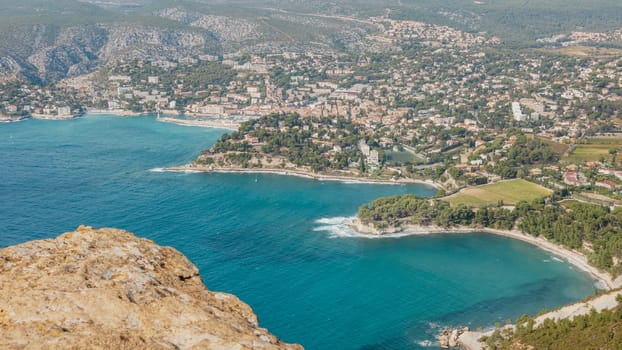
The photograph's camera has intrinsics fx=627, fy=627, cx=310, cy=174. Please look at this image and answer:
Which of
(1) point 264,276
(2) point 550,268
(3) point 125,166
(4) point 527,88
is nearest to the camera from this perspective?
(1) point 264,276

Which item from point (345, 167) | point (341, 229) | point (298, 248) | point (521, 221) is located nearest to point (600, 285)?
point (521, 221)

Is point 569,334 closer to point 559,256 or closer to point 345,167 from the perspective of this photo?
point 559,256

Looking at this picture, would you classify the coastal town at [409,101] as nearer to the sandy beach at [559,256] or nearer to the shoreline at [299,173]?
the shoreline at [299,173]

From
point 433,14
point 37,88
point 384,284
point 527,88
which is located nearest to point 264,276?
point 384,284

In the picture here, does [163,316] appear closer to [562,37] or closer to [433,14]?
[562,37]

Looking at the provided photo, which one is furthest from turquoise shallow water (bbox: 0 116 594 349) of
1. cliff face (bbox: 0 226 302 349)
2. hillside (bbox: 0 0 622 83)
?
hillside (bbox: 0 0 622 83)
